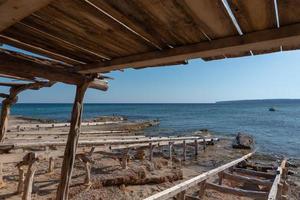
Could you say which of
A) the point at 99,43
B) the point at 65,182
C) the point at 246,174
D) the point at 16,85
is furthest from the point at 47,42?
the point at 246,174

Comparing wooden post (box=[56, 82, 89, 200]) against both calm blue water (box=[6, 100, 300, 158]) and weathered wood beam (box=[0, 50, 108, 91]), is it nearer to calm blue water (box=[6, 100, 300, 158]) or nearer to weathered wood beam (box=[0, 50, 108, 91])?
weathered wood beam (box=[0, 50, 108, 91])

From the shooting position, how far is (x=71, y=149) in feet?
14.5

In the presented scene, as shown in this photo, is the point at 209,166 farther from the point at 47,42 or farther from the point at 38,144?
the point at 47,42

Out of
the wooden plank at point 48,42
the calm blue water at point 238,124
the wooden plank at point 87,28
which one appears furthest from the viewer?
the calm blue water at point 238,124

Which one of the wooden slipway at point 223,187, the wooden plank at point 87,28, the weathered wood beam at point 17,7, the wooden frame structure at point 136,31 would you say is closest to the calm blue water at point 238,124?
the wooden slipway at point 223,187

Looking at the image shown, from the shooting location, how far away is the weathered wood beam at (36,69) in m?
3.20

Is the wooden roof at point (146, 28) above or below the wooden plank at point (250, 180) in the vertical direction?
above

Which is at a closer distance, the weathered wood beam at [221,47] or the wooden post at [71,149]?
the weathered wood beam at [221,47]

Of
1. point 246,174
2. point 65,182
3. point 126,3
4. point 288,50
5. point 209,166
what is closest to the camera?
point 126,3

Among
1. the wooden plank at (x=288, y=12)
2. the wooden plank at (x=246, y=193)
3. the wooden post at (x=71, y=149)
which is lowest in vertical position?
the wooden plank at (x=246, y=193)

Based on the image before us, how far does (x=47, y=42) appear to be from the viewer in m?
3.09

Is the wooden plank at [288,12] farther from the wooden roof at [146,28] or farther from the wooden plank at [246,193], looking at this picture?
the wooden plank at [246,193]

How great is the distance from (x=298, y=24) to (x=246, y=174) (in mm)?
7825

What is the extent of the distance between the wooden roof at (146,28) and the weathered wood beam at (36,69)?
2 cm
